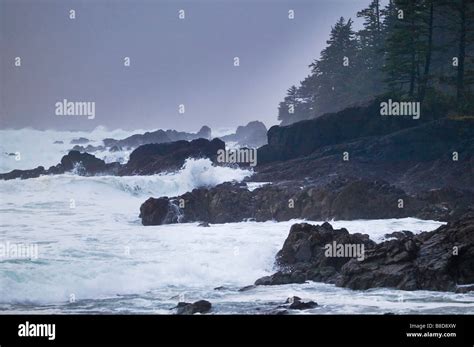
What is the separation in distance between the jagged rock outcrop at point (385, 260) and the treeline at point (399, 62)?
2.71 metres

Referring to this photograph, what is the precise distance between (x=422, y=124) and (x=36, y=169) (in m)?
7.37

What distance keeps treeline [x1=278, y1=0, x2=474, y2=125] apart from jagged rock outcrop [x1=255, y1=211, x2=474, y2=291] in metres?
2.71

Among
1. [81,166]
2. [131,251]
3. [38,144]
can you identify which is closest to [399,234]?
[131,251]

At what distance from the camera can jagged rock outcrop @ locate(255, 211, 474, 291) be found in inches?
502

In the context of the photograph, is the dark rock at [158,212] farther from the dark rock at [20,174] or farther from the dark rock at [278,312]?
the dark rock at [278,312]

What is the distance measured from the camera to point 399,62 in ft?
52.2

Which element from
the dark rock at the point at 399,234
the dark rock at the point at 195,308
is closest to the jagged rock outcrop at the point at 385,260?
the dark rock at the point at 399,234

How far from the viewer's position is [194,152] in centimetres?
1491

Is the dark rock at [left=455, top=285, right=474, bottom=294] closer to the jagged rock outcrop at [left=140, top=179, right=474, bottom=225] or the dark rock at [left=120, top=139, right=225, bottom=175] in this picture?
the jagged rock outcrop at [left=140, top=179, right=474, bottom=225]

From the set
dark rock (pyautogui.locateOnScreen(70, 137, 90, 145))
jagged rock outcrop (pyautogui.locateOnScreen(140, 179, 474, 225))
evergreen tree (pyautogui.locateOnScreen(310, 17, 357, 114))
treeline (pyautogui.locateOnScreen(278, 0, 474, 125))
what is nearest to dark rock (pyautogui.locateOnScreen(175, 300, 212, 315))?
jagged rock outcrop (pyautogui.locateOnScreen(140, 179, 474, 225))

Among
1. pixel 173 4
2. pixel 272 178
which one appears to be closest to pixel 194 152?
pixel 272 178

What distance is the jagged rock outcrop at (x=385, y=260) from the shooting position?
41.9ft
